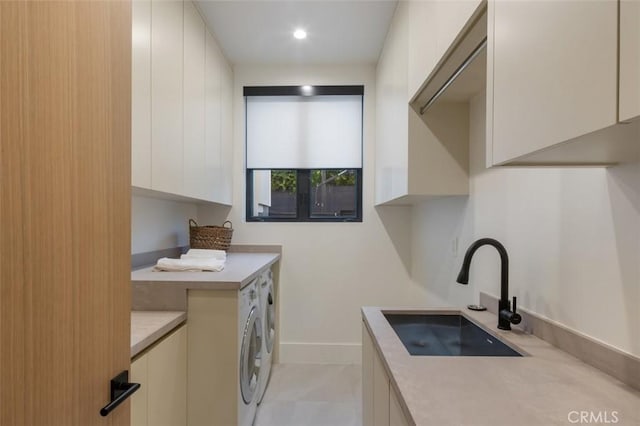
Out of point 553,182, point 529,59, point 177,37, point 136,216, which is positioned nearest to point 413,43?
point 553,182

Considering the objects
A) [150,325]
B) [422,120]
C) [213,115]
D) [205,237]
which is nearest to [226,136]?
[213,115]

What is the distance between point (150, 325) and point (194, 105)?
1455mm

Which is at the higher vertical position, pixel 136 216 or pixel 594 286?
pixel 136 216

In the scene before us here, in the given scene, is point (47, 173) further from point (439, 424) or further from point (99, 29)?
point (439, 424)

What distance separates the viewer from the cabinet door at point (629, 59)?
1.60ft

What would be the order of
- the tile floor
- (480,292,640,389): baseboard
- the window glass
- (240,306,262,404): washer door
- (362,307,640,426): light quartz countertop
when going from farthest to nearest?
the window glass
the tile floor
(240,306,262,404): washer door
(480,292,640,389): baseboard
(362,307,640,426): light quartz countertop

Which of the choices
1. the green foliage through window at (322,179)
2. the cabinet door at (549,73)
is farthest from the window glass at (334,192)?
the cabinet door at (549,73)

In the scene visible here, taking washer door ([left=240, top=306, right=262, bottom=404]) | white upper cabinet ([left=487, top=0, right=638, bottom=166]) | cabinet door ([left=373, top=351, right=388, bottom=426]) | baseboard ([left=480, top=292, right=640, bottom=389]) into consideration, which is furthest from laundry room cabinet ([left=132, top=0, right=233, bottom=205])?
baseboard ([left=480, top=292, right=640, bottom=389])

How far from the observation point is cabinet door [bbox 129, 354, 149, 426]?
3.73ft

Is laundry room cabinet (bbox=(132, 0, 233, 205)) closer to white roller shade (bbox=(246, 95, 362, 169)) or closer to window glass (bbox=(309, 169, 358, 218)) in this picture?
white roller shade (bbox=(246, 95, 362, 169))

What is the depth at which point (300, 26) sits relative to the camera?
8.20 feet

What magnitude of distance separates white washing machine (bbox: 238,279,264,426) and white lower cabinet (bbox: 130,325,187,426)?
27 cm

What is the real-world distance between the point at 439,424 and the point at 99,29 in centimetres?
112

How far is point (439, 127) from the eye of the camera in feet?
6.09
